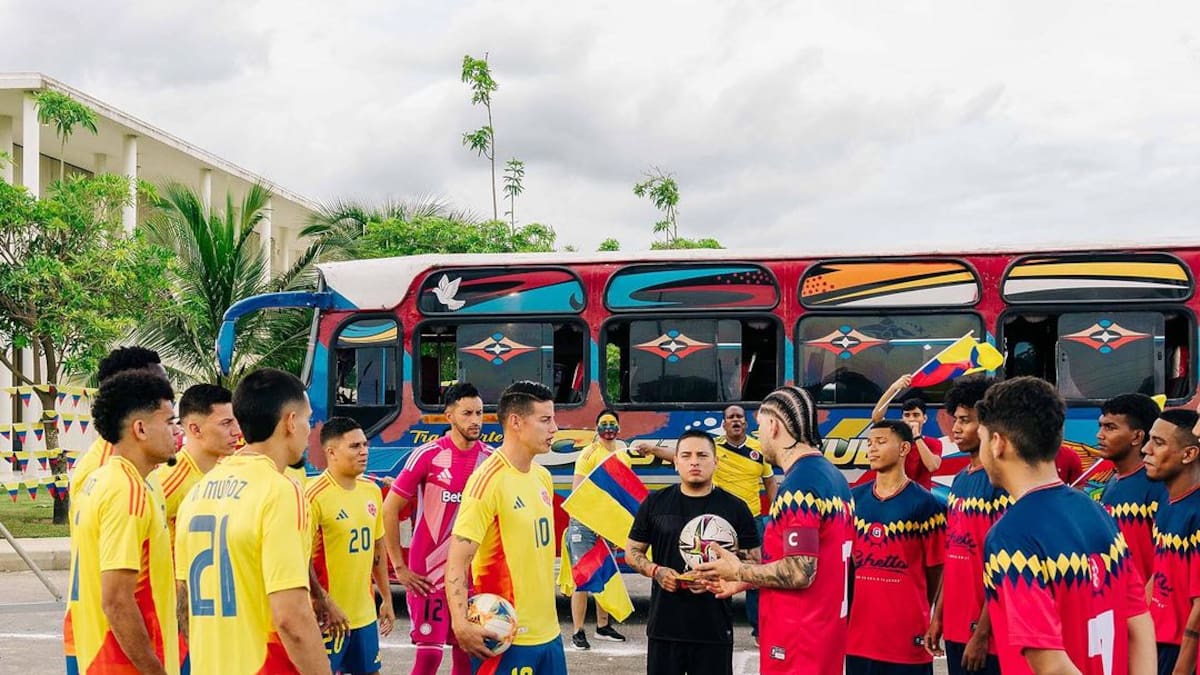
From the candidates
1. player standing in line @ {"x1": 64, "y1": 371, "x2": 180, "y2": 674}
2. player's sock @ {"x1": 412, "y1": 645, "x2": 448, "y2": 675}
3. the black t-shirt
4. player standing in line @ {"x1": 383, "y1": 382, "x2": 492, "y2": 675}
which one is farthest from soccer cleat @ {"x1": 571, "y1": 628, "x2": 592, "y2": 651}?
player standing in line @ {"x1": 64, "y1": 371, "x2": 180, "y2": 674}

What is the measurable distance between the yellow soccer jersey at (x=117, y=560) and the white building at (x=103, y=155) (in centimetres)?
1968

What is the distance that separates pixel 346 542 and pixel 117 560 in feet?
7.89

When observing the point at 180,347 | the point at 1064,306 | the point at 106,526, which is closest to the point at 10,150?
the point at 180,347

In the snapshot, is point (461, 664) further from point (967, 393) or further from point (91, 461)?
point (967, 393)

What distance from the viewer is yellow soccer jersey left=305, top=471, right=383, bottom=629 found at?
6.36 m

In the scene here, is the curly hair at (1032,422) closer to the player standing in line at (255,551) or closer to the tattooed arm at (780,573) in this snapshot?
the tattooed arm at (780,573)

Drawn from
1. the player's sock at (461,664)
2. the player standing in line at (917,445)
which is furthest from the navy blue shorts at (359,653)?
the player standing in line at (917,445)

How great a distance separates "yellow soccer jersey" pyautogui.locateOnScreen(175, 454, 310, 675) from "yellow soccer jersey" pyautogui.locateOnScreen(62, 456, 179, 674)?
0.27 metres

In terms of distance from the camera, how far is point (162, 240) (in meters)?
20.6

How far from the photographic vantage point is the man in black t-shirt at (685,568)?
5.70 metres

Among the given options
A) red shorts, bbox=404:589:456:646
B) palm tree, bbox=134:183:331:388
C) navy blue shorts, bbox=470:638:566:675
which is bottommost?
red shorts, bbox=404:589:456:646

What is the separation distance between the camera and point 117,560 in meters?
4.11

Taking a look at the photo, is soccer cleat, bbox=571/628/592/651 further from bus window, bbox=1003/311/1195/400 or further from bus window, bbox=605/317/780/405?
bus window, bbox=1003/311/1195/400

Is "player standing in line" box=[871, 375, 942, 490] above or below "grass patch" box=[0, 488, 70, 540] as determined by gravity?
above
